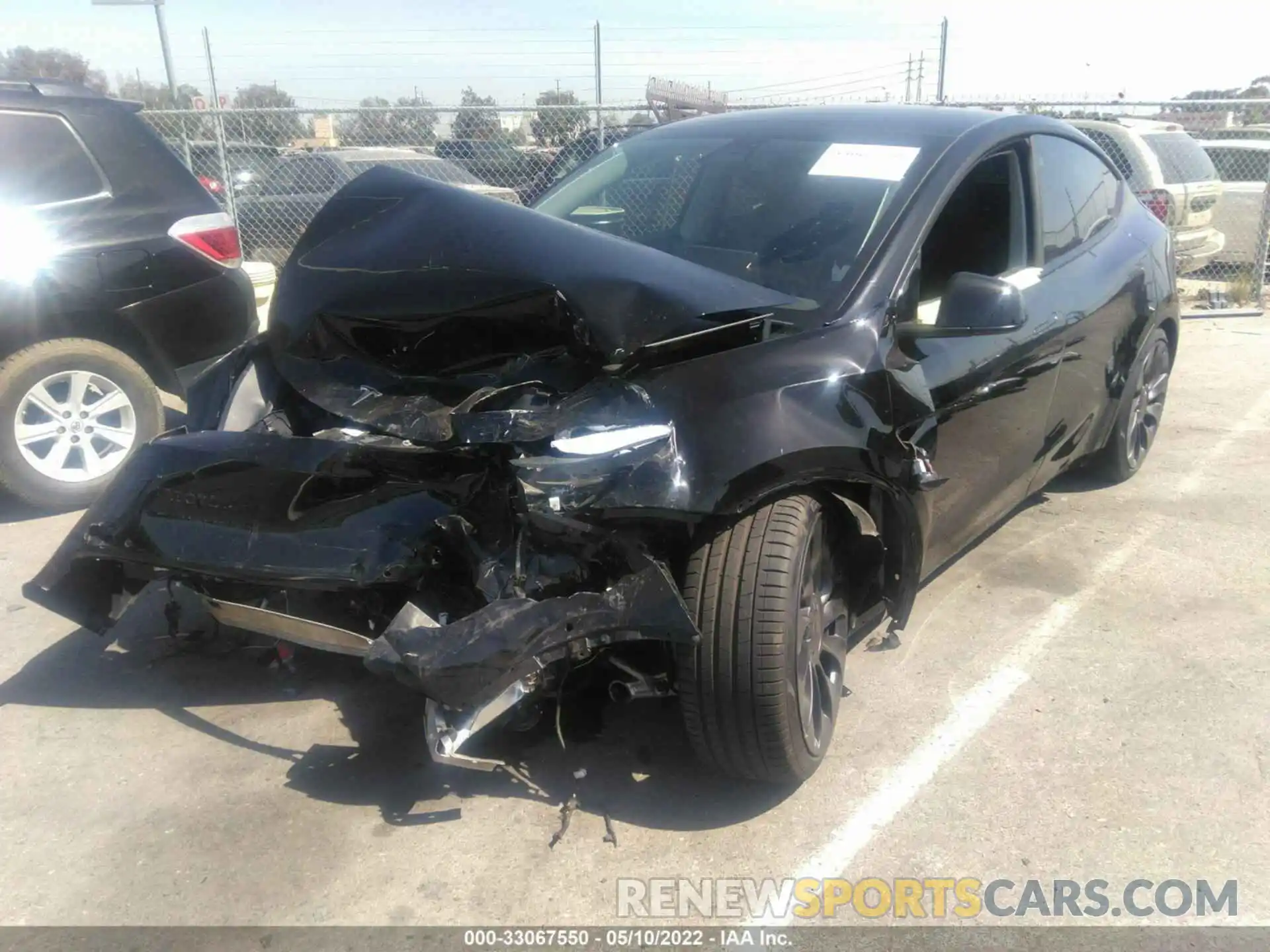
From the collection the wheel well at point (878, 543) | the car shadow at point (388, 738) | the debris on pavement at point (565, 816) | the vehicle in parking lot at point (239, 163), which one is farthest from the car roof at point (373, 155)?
the debris on pavement at point (565, 816)

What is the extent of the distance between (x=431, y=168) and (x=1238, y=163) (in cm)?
950

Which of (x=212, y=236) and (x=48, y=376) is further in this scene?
(x=212, y=236)

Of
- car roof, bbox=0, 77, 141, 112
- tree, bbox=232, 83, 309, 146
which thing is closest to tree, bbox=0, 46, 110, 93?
tree, bbox=232, 83, 309, 146

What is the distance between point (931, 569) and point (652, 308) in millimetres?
1451

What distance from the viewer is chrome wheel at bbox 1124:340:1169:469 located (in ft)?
16.4

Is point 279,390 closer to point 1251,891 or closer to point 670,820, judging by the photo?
point 670,820

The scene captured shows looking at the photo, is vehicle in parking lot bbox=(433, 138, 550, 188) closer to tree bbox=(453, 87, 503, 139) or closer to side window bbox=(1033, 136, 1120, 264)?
tree bbox=(453, 87, 503, 139)

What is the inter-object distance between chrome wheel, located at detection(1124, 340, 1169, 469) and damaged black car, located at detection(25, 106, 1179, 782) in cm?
172

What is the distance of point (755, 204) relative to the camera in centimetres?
352

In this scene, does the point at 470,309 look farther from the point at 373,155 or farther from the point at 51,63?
the point at 51,63

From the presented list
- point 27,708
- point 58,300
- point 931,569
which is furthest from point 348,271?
point 58,300

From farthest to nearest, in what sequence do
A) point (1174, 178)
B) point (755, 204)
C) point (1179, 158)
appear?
point (1179, 158) → point (1174, 178) → point (755, 204)

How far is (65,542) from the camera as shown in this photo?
2.94m

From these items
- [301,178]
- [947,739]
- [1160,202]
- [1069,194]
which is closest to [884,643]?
[947,739]
